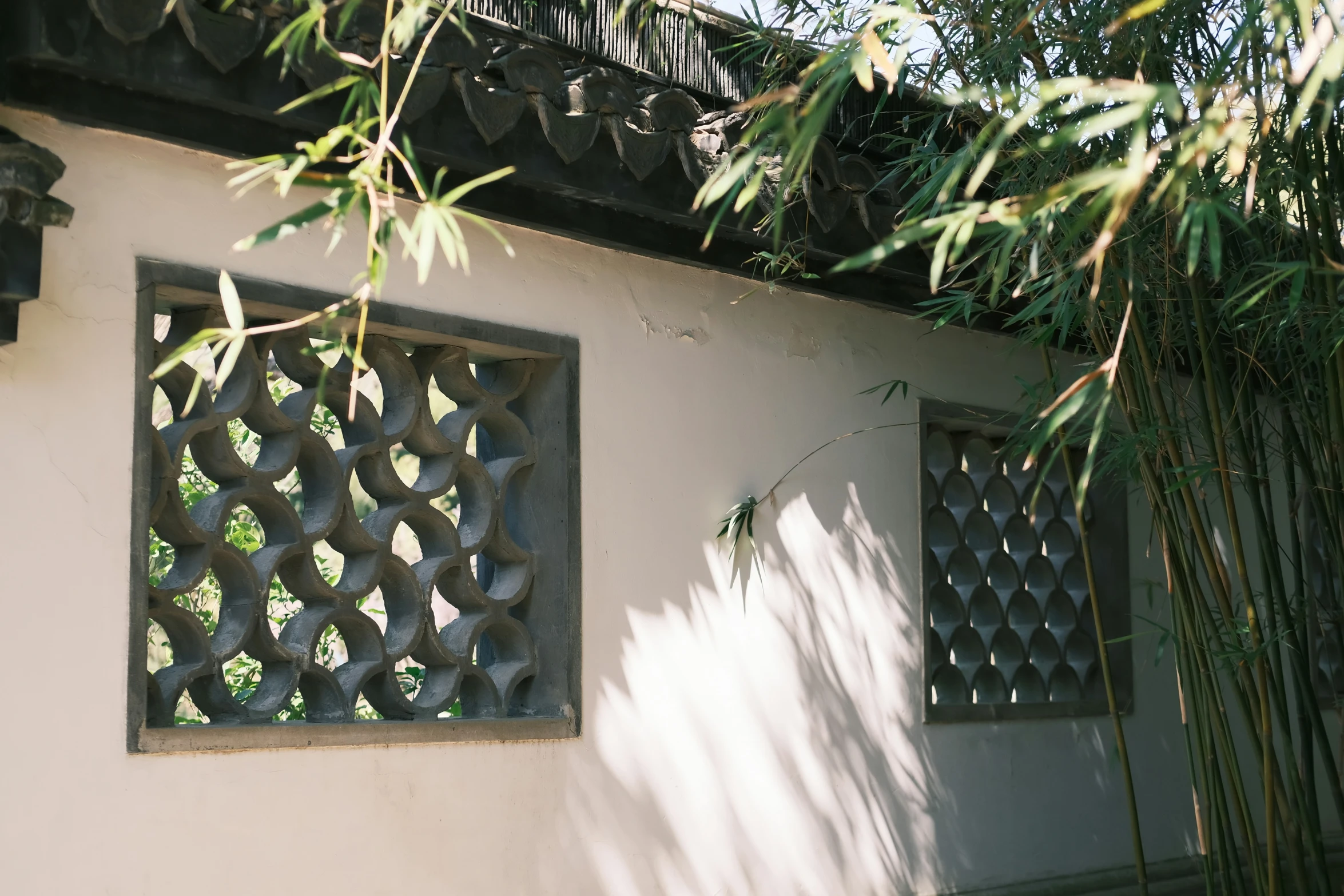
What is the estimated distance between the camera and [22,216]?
7.68 feet

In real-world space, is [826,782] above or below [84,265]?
below

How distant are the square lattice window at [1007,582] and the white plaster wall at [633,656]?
0.10m

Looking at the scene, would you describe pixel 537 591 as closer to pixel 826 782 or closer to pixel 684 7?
pixel 826 782

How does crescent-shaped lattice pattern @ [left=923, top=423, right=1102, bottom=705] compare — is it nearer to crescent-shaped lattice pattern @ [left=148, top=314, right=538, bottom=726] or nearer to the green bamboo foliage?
the green bamboo foliage

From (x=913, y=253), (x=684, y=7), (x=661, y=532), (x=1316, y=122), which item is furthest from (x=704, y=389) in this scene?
(x=1316, y=122)

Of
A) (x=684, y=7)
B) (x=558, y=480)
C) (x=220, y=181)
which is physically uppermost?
(x=684, y=7)

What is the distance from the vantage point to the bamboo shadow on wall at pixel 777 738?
3.50 m

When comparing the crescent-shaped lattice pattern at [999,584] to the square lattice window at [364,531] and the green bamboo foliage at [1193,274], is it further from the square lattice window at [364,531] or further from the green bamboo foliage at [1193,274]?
the square lattice window at [364,531]

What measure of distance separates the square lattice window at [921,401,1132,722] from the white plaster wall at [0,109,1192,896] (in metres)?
0.10

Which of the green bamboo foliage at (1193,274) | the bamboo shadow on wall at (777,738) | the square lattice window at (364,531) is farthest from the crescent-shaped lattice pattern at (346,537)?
the green bamboo foliage at (1193,274)

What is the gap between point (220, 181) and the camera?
9.36 feet

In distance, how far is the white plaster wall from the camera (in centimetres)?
255

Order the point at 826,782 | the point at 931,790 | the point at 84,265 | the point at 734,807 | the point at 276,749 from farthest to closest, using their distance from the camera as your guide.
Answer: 1. the point at 931,790
2. the point at 826,782
3. the point at 734,807
4. the point at 276,749
5. the point at 84,265

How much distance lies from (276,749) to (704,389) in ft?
5.23
